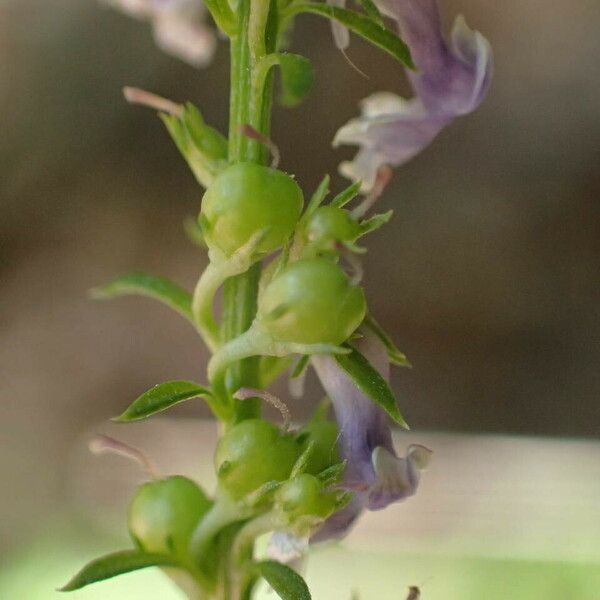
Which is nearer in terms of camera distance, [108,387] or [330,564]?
[330,564]

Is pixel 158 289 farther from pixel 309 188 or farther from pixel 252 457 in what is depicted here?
Answer: pixel 309 188

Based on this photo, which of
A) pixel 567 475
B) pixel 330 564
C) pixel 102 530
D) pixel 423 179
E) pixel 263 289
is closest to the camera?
pixel 263 289

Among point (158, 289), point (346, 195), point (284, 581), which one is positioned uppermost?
point (346, 195)

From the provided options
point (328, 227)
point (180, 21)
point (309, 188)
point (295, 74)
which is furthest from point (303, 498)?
point (309, 188)

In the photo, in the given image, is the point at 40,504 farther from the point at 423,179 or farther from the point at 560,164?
the point at 560,164

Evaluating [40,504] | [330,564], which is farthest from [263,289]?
[40,504]

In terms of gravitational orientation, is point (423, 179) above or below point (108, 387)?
above

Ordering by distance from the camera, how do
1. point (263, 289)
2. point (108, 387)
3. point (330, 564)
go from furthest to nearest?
1. point (108, 387)
2. point (330, 564)
3. point (263, 289)
